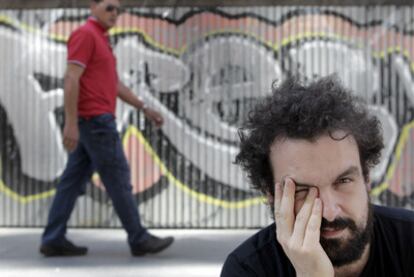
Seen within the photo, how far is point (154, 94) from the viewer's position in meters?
6.40

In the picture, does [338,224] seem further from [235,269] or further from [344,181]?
[235,269]

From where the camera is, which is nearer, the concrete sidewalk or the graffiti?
the concrete sidewalk

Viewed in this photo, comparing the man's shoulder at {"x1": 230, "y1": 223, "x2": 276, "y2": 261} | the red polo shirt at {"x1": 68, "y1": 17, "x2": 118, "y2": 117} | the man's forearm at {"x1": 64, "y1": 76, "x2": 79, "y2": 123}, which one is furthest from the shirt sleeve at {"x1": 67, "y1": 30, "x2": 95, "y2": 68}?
the man's shoulder at {"x1": 230, "y1": 223, "x2": 276, "y2": 261}

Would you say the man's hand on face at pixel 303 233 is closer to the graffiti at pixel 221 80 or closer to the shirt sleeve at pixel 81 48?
the shirt sleeve at pixel 81 48

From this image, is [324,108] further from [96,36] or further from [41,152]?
[41,152]

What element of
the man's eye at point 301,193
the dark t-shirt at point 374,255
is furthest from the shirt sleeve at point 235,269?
the man's eye at point 301,193

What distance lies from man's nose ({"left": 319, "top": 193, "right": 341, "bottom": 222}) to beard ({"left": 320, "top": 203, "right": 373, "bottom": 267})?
0.04ft

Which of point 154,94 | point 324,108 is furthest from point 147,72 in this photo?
point 324,108

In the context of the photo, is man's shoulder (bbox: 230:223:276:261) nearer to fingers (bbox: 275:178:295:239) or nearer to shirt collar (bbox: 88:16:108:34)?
fingers (bbox: 275:178:295:239)

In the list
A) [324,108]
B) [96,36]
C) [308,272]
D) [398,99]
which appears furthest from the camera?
[398,99]

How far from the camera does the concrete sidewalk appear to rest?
4504mm

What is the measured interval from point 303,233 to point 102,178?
336cm

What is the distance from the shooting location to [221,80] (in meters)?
6.34

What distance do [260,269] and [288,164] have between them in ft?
1.01
